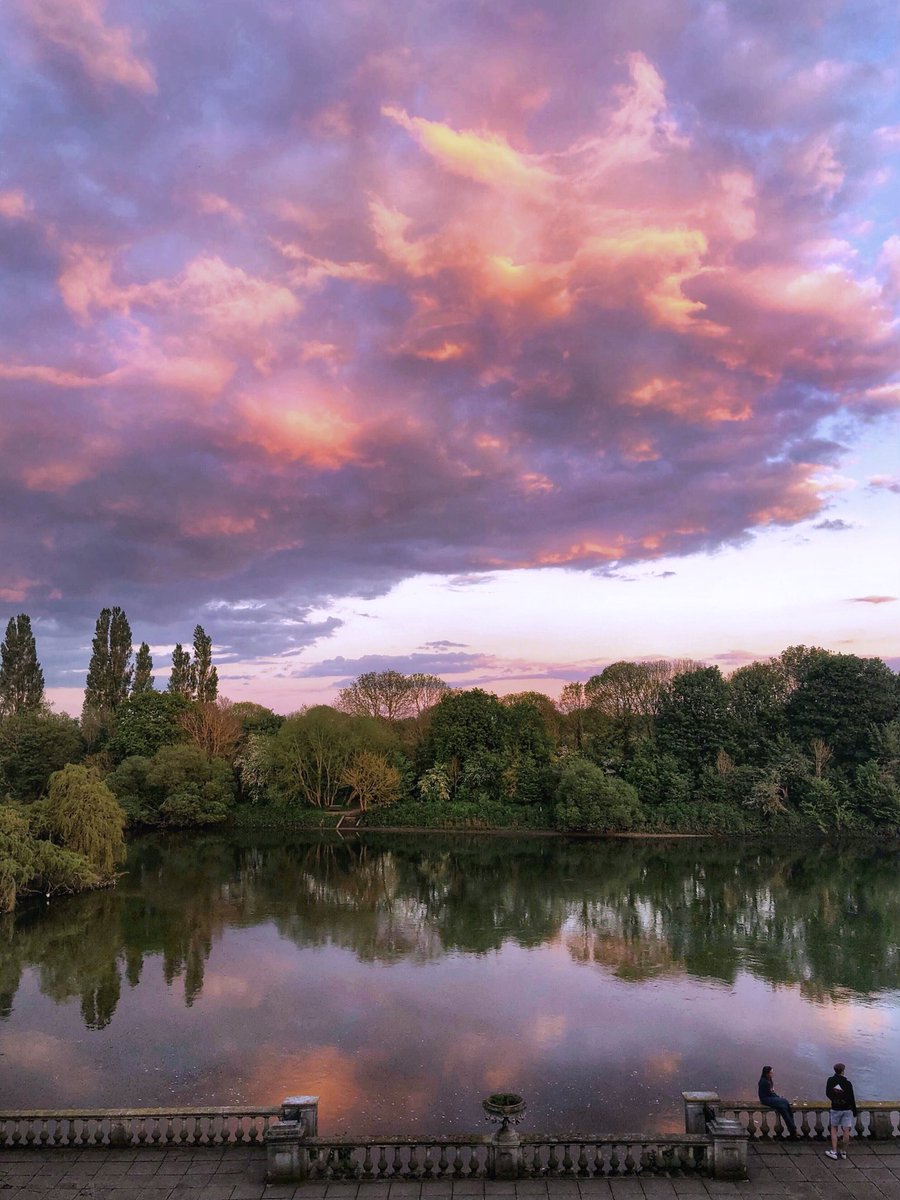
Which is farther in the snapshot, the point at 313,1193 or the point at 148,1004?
the point at 148,1004

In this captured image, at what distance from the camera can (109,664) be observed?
83.8 meters

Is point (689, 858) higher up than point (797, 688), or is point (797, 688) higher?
point (797, 688)

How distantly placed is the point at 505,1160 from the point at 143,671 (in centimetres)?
7935

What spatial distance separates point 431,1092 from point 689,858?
38.1 metres

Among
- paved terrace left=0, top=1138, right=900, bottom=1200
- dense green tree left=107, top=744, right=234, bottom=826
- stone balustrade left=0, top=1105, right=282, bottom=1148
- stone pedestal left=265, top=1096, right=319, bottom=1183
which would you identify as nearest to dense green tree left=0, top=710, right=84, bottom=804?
dense green tree left=107, top=744, right=234, bottom=826

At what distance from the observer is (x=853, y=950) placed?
3027 centimetres

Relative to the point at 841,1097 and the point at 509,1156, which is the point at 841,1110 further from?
the point at 509,1156

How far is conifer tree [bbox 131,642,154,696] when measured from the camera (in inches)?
3317

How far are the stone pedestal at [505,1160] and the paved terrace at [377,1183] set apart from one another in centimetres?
16

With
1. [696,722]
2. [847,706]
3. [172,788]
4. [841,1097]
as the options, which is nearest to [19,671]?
[172,788]

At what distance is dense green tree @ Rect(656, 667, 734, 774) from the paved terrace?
54810mm

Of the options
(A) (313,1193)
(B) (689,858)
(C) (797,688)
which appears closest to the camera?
(A) (313,1193)

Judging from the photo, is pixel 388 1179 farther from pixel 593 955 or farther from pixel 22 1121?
pixel 593 955

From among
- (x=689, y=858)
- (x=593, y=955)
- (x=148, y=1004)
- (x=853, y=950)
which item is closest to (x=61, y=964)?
(x=148, y=1004)
